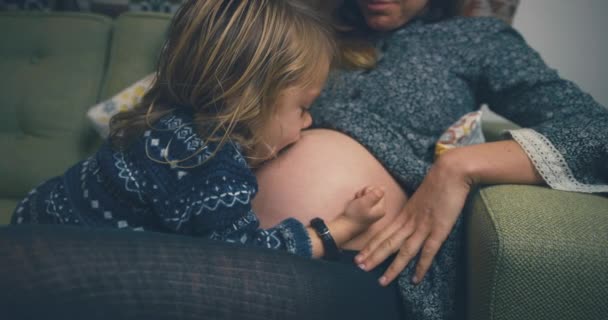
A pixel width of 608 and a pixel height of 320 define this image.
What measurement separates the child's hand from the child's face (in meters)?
0.17

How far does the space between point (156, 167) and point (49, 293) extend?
25 centimetres

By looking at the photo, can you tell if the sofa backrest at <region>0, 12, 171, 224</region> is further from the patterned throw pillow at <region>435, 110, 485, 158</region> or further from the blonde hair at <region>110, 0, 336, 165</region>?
the patterned throw pillow at <region>435, 110, 485, 158</region>

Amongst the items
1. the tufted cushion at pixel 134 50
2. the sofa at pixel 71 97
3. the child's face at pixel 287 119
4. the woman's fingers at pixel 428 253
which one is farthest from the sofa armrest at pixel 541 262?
the tufted cushion at pixel 134 50

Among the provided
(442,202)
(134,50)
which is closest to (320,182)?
(442,202)

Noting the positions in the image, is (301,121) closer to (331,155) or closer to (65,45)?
(331,155)

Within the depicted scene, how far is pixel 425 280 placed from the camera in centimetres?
71

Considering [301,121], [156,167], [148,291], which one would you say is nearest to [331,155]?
[301,121]

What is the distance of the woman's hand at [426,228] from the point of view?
70cm

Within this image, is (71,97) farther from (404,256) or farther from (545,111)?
(545,111)

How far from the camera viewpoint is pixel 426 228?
722mm

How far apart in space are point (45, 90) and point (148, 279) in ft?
3.45

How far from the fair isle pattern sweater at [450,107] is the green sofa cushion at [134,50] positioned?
0.60 meters

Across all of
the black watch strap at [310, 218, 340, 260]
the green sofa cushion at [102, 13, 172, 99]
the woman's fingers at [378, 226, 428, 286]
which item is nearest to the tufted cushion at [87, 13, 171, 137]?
the green sofa cushion at [102, 13, 172, 99]

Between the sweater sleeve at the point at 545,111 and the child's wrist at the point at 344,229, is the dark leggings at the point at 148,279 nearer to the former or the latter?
the child's wrist at the point at 344,229
